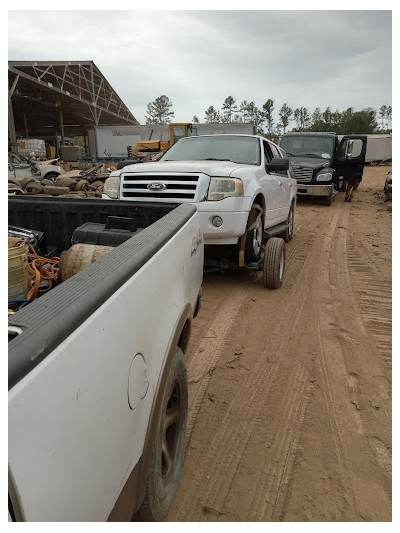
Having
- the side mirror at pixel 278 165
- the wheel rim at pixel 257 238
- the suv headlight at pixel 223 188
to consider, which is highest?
the side mirror at pixel 278 165

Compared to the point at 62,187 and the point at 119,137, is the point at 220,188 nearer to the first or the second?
the point at 62,187

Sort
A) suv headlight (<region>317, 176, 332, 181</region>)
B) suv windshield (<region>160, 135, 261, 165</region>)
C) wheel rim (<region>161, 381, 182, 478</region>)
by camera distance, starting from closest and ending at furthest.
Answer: wheel rim (<region>161, 381, 182, 478</region>)
suv windshield (<region>160, 135, 261, 165</region>)
suv headlight (<region>317, 176, 332, 181</region>)

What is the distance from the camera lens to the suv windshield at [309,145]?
14537 millimetres

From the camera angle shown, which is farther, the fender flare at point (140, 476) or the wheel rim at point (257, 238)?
the wheel rim at point (257, 238)

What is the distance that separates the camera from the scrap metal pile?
10547mm

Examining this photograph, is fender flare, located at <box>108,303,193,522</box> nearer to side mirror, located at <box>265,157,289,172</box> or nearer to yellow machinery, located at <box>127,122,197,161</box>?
side mirror, located at <box>265,157,289,172</box>

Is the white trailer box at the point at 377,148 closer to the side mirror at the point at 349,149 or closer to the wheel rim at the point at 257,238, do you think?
the side mirror at the point at 349,149

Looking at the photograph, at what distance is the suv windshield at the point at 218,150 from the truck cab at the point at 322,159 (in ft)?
26.1

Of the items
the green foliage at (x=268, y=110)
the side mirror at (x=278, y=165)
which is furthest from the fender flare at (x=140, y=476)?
the green foliage at (x=268, y=110)

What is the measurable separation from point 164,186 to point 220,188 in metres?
0.70

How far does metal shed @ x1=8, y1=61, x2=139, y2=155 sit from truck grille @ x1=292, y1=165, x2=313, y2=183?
50.1 ft

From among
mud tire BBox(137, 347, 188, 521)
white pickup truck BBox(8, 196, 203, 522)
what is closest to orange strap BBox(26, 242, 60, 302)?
white pickup truck BBox(8, 196, 203, 522)

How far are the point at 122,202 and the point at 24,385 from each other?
252cm

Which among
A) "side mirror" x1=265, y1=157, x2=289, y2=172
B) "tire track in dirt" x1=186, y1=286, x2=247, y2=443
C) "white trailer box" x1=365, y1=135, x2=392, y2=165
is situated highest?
"white trailer box" x1=365, y1=135, x2=392, y2=165
